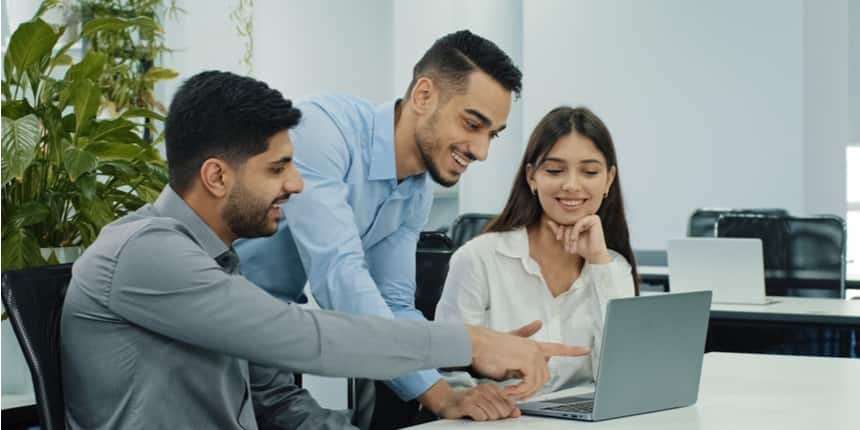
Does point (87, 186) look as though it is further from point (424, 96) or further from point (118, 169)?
point (424, 96)

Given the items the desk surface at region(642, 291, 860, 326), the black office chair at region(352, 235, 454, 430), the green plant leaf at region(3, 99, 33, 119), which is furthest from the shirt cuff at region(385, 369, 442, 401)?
the desk surface at region(642, 291, 860, 326)

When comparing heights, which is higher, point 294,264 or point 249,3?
point 249,3

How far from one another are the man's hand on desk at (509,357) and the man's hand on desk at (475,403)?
20 centimetres

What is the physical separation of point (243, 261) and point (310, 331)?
2.49ft

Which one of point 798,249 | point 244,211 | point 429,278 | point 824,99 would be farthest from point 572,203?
point 824,99

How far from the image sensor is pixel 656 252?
21.7ft

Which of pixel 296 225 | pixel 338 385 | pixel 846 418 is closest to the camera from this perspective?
pixel 846 418

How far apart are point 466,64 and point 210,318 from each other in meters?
0.85

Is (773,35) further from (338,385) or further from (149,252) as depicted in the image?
(149,252)

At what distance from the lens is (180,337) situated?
155 cm

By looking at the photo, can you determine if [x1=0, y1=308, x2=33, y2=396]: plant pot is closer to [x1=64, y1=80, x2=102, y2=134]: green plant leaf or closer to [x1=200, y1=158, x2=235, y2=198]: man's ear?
[x1=64, y1=80, x2=102, y2=134]: green plant leaf

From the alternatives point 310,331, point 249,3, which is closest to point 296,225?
point 310,331

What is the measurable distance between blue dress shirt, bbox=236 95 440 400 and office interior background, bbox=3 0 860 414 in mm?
3650

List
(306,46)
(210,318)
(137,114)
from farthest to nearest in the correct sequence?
(306,46), (137,114), (210,318)
